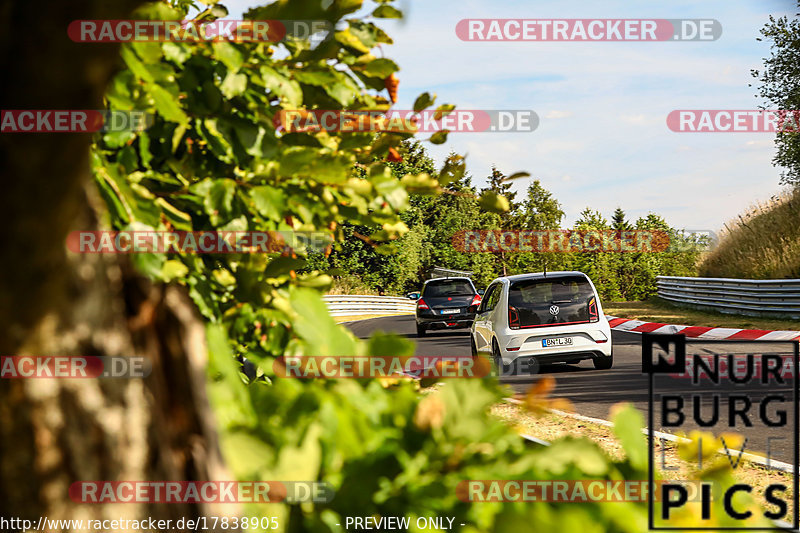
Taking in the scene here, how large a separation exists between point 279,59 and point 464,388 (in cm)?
122

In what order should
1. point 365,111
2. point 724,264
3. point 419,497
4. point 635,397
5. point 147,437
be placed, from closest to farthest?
point 147,437, point 419,497, point 365,111, point 635,397, point 724,264

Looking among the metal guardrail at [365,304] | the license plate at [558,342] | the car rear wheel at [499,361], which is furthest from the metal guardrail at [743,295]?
the metal guardrail at [365,304]

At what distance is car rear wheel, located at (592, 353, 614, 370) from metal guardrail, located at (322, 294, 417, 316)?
2351cm

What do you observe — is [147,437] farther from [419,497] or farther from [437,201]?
[437,201]

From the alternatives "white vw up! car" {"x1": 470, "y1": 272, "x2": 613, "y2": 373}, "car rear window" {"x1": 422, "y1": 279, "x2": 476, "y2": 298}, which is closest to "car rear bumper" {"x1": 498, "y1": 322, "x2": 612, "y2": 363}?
"white vw up! car" {"x1": 470, "y1": 272, "x2": 613, "y2": 373}

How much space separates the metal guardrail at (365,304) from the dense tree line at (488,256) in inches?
80.7

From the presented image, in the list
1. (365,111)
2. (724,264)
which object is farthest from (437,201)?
(365,111)

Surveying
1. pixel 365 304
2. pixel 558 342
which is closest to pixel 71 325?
pixel 558 342

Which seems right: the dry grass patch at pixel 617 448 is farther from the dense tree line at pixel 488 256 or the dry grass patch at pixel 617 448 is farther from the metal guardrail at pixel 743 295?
the metal guardrail at pixel 743 295

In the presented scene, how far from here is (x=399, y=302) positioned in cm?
4697

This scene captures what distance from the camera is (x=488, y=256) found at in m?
56.8

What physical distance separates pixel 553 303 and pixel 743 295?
11678 millimetres

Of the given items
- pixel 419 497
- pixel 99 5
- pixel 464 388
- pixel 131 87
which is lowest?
pixel 419 497

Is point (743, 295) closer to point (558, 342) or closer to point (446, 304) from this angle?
point (446, 304)
